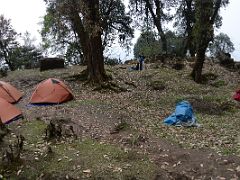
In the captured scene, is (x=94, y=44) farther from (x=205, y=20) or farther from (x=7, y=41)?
(x=7, y=41)

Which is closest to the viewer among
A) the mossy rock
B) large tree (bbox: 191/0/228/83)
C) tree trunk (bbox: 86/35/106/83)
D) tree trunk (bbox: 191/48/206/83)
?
tree trunk (bbox: 86/35/106/83)

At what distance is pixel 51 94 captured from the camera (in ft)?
65.1

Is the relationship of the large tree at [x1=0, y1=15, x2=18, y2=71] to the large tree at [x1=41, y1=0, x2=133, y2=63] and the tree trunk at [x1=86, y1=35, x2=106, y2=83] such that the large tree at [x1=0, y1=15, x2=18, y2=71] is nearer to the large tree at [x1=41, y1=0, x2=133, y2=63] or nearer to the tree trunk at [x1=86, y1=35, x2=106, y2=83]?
the large tree at [x1=41, y1=0, x2=133, y2=63]

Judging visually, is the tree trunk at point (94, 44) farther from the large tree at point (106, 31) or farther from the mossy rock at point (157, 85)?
the large tree at point (106, 31)

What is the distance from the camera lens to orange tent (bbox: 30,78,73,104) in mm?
19719

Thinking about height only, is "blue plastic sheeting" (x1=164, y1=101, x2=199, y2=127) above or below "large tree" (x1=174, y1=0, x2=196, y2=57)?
below

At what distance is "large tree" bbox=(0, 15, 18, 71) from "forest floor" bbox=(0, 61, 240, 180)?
73.1 ft

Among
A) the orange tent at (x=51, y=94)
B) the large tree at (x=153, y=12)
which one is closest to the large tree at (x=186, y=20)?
the large tree at (x=153, y=12)

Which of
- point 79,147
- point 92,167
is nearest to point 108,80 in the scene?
point 79,147

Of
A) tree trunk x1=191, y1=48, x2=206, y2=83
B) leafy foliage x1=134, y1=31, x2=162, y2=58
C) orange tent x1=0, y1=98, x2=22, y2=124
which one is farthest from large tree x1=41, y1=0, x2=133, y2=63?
orange tent x1=0, y1=98, x2=22, y2=124

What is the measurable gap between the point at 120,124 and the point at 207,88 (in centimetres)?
985

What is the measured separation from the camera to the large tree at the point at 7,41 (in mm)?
44041

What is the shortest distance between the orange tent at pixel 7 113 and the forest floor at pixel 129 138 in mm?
300

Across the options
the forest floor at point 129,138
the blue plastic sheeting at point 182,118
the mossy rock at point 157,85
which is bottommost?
the forest floor at point 129,138
